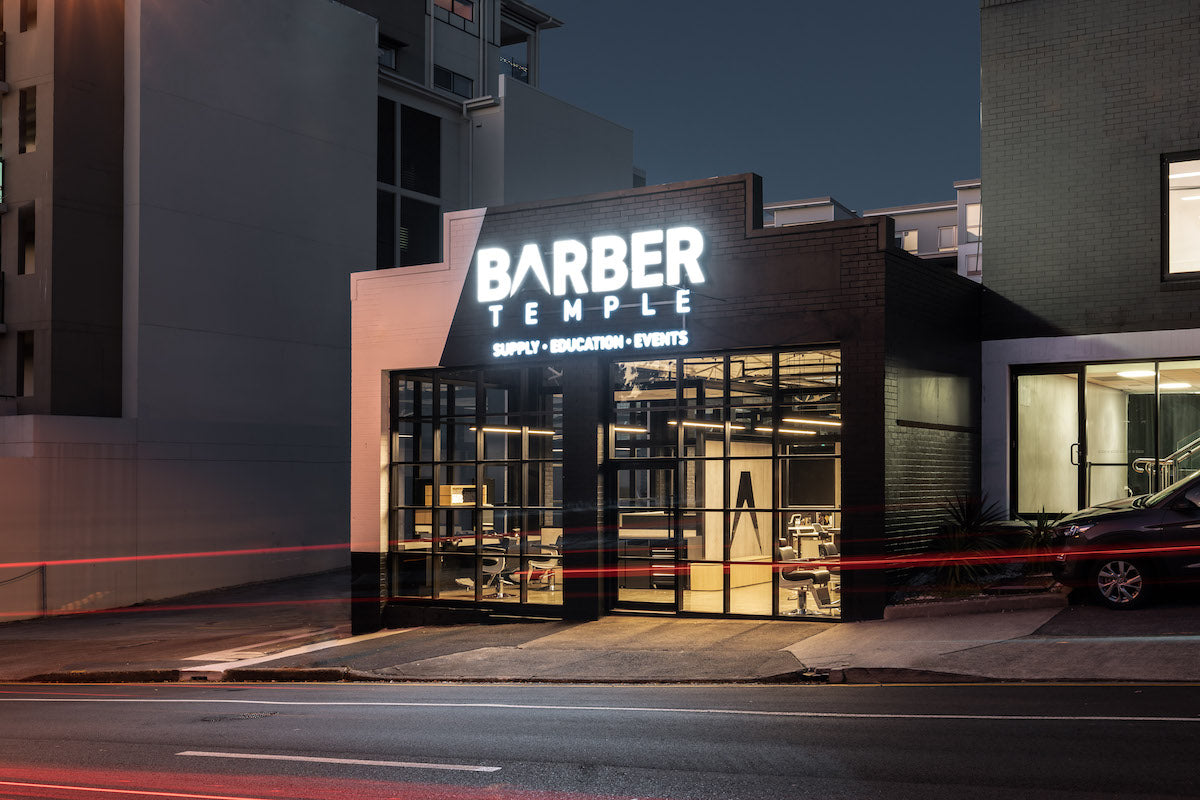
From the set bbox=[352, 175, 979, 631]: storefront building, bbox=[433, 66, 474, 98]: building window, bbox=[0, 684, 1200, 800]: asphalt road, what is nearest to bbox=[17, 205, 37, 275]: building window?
bbox=[352, 175, 979, 631]: storefront building

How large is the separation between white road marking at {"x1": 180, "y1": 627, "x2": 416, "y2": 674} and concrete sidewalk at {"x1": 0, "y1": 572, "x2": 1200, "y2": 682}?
0.16ft

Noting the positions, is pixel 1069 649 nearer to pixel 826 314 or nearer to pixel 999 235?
pixel 826 314

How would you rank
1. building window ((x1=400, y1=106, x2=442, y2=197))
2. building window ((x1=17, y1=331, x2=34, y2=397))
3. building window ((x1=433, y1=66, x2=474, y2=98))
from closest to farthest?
building window ((x1=17, y1=331, x2=34, y2=397))
building window ((x1=400, y1=106, x2=442, y2=197))
building window ((x1=433, y1=66, x2=474, y2=98))

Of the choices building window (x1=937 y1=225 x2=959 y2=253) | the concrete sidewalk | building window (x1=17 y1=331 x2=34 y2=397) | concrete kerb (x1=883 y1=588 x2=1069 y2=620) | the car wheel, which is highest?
building window (x1=937 y1=225 x2=959 y2=253)

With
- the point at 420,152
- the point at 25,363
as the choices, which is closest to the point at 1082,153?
the point at 25,363

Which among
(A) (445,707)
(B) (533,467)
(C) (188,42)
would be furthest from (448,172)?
(A) (445,707)

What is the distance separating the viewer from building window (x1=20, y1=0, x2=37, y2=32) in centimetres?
3194

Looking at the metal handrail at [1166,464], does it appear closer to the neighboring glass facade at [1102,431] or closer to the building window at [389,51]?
the neighboring glass facade at [1102,431]

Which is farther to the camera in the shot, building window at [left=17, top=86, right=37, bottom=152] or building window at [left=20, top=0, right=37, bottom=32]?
building window at [left=20, top=0, right=37, bottom=32]

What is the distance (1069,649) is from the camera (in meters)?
13.8

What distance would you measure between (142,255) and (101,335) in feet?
7.67

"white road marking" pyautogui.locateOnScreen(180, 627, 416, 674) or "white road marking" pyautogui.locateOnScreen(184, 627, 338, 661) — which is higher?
"white road marking" pyautogui.locateOnScreen(180, 627, 416, 674)

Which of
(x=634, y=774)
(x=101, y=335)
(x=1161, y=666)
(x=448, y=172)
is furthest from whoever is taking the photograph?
(x=448, y=172)

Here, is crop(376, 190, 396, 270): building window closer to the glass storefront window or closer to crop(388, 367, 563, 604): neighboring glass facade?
crop(388, 367, 563, 604): neighboring glass facade
